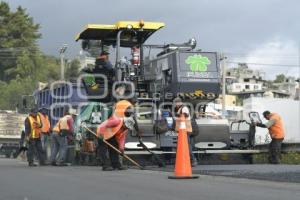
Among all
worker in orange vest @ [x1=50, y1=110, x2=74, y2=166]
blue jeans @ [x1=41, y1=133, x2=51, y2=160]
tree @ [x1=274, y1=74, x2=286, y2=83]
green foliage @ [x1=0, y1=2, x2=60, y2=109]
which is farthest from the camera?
tree @ [x1=274, y1=74, x2=286, y2=83]

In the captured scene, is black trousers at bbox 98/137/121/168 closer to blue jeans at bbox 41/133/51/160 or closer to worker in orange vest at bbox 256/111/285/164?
worker in orange vest at bbox 256/111/285/164

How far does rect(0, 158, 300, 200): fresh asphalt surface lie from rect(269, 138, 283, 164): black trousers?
16.4 ft

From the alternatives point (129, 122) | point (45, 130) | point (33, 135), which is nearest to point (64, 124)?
point (33, 135)

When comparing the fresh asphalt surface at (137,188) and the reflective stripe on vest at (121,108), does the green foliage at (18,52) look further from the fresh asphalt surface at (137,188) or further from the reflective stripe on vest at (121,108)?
the fresh asphalt surface at (137,188)

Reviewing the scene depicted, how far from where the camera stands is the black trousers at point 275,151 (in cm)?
1705

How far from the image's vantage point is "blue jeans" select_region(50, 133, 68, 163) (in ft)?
60.8

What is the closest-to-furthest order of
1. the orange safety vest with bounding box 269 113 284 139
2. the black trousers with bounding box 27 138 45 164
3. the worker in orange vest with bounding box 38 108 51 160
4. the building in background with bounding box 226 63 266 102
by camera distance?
the orange safety vest with bounding box 269 113 284 139 < the black trousers with bounding box 27 138 45 164 < the worker in orange vest with bounding box 38 108 51 160 < the building in background with bounding box 226 63 266 102

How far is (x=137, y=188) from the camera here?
10.4m

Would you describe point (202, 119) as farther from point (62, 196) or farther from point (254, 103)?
point (254, 103)

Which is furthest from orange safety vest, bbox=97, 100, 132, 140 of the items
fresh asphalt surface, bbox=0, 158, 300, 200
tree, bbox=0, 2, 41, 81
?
tree, bbox=0, 2, 41, 81

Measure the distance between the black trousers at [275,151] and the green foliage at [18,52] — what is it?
5982 cm

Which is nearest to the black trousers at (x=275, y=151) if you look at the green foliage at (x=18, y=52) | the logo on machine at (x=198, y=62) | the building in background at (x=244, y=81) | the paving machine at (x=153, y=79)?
the paving machine at (x=153, y=79)

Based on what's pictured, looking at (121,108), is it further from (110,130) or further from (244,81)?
(244,81)

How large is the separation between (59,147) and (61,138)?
30 cm
